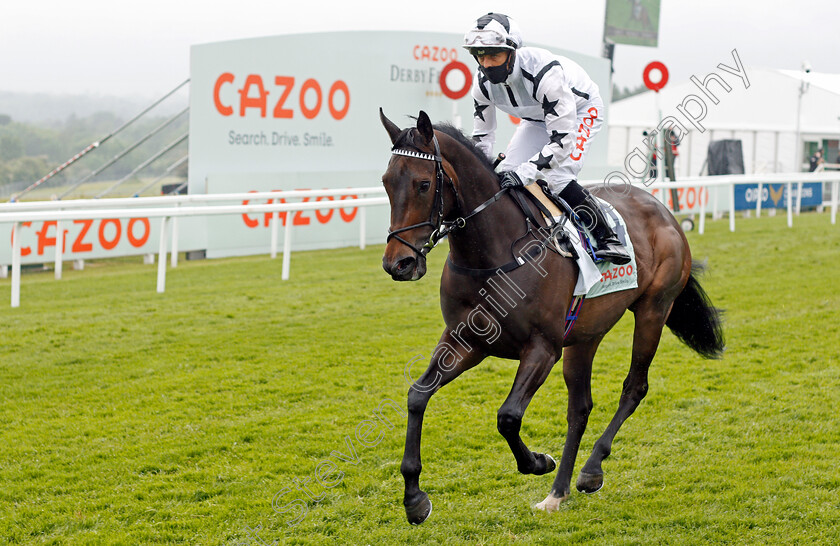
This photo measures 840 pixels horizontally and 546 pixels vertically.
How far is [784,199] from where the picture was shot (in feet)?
52.0

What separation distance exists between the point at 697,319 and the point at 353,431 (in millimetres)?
1917

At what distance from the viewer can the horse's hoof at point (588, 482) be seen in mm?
3676

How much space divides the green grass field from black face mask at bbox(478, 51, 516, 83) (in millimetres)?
1764

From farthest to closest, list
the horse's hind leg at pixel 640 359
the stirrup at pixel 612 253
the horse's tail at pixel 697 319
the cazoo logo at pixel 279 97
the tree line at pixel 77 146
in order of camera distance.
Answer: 1. the tree line at pixel 77 146
2. the cazoo logo at pixel 279 97
3. the horse's tail at pixel 697 319
4. the horse's hind leg at pixel 640 359
5. the stirrup at pixel 612 253

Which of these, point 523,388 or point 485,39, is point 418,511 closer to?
point 523,388

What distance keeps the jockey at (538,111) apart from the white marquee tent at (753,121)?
13.3 m

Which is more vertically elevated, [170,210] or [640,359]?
[170,210]

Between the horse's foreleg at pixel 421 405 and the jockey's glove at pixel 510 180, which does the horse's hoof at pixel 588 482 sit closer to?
the horse's foreleg at pixel 421 405

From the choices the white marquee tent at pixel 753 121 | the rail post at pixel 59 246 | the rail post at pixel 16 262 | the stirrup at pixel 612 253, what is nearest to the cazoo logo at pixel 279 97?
the rail post at pixel 59 246

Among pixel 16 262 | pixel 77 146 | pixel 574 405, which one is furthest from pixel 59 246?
pixel 574 405

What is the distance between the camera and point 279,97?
11.4 meters

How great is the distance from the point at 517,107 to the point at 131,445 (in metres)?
2.51

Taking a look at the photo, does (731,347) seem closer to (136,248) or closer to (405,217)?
(405,217)

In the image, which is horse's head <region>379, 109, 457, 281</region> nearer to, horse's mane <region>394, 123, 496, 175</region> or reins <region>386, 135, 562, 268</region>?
reins <region>386, 135, 562, 268</region>
